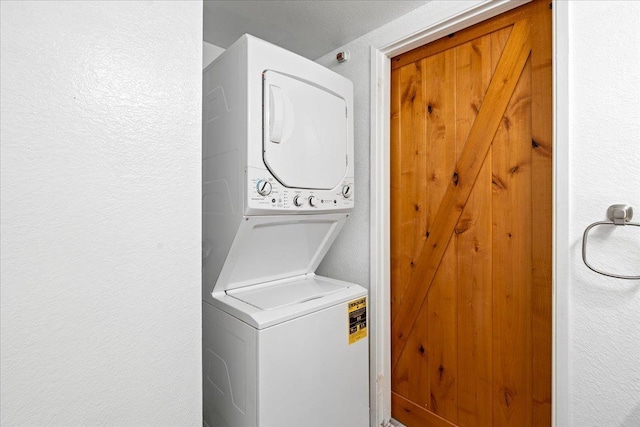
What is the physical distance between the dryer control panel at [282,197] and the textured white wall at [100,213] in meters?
0.27

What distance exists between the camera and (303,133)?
4.78 ft

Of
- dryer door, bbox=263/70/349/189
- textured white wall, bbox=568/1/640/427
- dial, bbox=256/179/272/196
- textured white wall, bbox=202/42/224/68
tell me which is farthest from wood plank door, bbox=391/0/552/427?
textured white wall, bbox=202/42/224/68

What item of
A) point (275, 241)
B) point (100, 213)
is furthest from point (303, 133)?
point (100, 213)

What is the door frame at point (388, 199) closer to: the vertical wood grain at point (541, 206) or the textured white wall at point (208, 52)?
the vertical wood grain at point (541, 206)

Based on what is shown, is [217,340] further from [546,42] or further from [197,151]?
[546,42]

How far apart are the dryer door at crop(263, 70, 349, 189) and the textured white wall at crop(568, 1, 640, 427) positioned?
3.23ft

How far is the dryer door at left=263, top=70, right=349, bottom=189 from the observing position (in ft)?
Answer: 4.37

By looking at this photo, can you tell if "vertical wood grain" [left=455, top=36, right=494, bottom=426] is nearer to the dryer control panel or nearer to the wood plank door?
the wood plank door

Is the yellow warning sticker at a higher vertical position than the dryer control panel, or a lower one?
lower

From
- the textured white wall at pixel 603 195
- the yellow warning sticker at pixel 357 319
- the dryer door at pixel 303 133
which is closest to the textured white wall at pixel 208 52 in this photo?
the dryer door at pixel 303 133

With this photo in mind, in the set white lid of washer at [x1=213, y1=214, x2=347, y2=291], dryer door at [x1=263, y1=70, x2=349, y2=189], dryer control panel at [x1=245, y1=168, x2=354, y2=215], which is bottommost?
white lid of washer at [x1=213, y1=214, x2=347, y2=291]

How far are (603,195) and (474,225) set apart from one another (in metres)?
0.55

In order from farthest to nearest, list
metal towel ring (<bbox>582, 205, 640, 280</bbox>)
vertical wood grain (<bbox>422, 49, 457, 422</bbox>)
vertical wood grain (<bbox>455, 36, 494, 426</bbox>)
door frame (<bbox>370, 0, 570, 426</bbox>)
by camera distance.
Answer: vertical wood grain (<bbox>422, 49, 457, 422</bbox>), vertical wood grain (<bbox>455, 36, 494, 426</bbox>), door frame (<bbox>370, 0, 570, 426</bbox>), metal towel ring (<bbox>582, 205, 640, 280</bbox>)

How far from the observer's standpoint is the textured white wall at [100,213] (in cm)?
75
